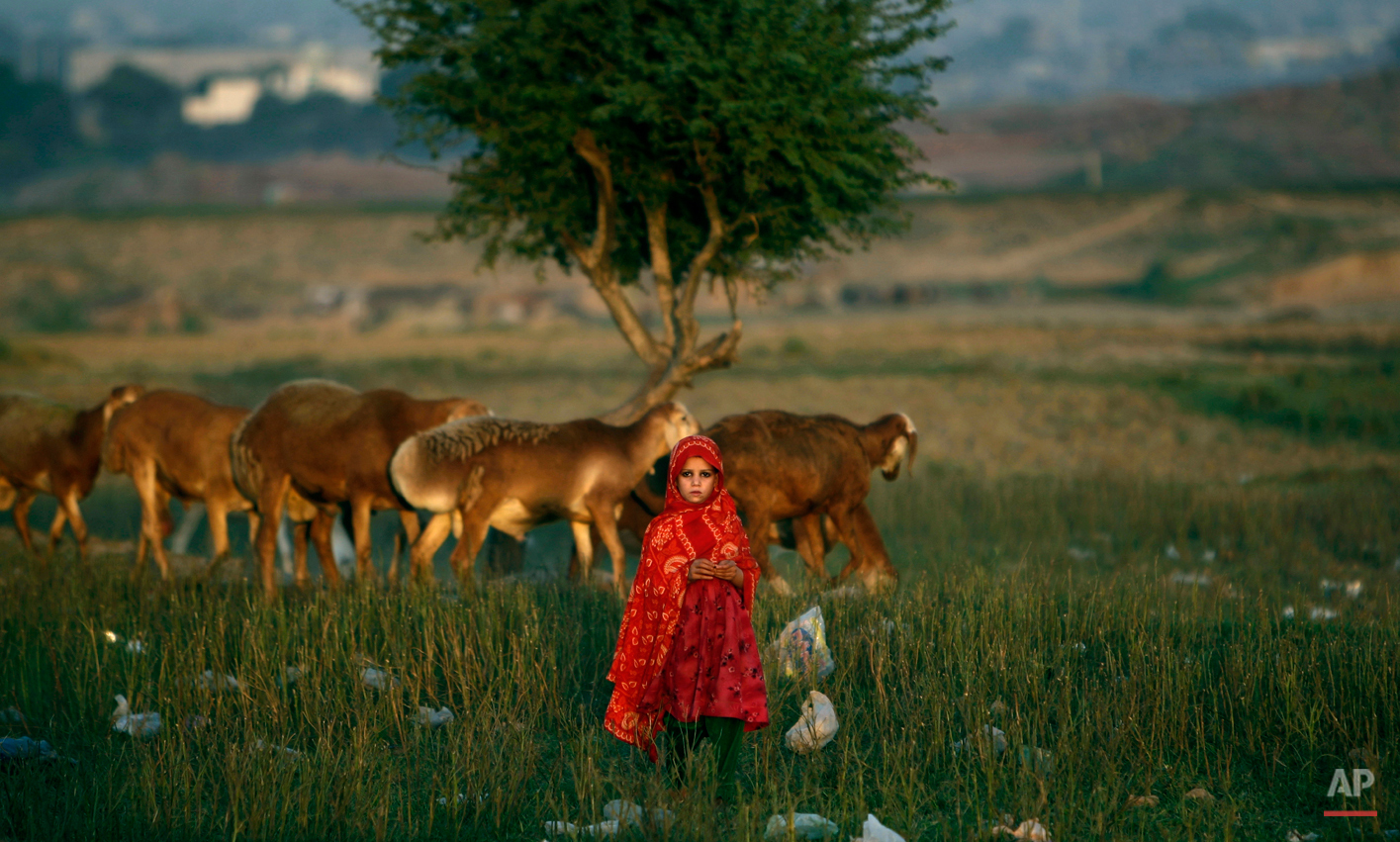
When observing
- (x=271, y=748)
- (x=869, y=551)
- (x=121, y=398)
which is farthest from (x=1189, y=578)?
(x=121, y=398)

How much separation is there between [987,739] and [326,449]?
7.03 metres

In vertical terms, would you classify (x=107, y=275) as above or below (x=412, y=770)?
above

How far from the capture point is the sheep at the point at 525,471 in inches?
435

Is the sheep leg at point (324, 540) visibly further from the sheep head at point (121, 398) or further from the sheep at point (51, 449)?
the sheep at point (51, 449)

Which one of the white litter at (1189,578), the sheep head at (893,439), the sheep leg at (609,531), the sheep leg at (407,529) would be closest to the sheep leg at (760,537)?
the sheep leg at (609,531)

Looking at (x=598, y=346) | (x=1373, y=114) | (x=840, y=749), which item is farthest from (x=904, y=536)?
(x=1373, y=114)

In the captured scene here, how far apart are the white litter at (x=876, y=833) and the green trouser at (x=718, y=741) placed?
2.10 ft

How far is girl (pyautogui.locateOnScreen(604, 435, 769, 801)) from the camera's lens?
20.7ft

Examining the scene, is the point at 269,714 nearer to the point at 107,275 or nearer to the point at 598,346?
the point at 598,346

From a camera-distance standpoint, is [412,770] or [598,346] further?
[598,346]

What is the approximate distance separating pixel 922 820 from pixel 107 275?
246ft

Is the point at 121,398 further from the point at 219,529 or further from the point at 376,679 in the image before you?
the point at 376,679

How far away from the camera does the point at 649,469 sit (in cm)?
1156

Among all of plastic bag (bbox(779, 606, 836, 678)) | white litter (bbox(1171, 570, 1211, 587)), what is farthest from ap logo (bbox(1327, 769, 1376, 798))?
white litter (bbox(1171, 570, 1211, 587))
